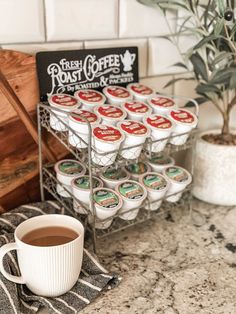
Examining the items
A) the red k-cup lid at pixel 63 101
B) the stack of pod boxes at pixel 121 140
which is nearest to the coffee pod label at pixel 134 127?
the stack of pod boxes at pixel 121 140

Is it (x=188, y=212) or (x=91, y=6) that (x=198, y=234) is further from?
(x=91, y=6)

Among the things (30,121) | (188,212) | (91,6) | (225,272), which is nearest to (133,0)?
(91,6)

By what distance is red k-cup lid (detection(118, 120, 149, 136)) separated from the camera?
2.39ft

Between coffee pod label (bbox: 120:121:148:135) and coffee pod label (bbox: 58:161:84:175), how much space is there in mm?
140

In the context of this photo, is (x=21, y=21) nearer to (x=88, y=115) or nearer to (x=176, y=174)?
(x=88, y=115)

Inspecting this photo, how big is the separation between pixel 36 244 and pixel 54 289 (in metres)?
0.07

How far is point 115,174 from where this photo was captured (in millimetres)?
826

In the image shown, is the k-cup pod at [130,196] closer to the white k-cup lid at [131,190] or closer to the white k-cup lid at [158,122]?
the white k-cup lid at [131,190]

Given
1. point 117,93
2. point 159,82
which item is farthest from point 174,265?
point 159,82

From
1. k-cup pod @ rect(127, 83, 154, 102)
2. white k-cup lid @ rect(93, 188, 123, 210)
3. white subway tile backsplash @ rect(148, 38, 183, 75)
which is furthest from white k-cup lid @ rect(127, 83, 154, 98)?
white k-cup lid @ rect(93, 188, 123, 210)

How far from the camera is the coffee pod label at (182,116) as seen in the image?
799 millimetres

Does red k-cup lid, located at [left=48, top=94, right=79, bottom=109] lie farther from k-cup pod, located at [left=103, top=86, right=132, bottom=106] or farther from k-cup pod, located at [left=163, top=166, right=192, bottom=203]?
k-cup pod, located at [left=163, top=166, right=192, bottom=203]

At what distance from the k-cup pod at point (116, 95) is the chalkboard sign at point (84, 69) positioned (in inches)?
1.4

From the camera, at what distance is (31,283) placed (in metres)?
0.63
